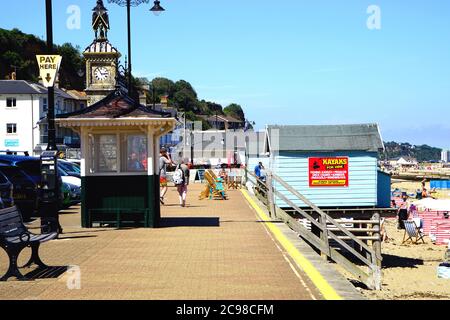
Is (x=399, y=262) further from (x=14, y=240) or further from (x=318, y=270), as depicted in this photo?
(x=14, y=240)

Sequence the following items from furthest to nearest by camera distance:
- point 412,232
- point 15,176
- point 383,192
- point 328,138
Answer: point 412,232
point 383,192
point 328,138
point 15,176

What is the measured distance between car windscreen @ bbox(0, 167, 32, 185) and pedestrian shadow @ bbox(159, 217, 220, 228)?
12.5 feet

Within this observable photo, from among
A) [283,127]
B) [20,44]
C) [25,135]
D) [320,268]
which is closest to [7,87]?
[25,135]

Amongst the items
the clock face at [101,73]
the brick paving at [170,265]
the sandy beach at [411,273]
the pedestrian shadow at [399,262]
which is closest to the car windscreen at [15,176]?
the brick paving at [170,265]

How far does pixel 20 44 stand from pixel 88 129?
90.0 metres

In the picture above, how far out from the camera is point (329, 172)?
24.7m

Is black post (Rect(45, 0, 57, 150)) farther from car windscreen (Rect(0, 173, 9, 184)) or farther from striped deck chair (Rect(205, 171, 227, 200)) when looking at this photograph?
striped deck chair (Rect(205, 171, 227, 200))

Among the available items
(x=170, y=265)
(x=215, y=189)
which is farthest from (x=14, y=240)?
(x=215, y=189)

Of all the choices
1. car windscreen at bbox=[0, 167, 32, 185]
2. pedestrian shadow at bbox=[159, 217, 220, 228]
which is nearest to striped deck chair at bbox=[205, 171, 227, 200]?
pedestrian shadow at bbox=[159, 217, 220, 228]

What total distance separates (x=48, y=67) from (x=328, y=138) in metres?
13.7

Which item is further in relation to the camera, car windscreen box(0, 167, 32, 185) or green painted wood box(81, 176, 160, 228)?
car windscreen box(0, 167, 32, 185)

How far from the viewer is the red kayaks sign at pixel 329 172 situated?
2455 cm

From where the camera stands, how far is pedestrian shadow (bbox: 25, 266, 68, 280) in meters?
9.02
